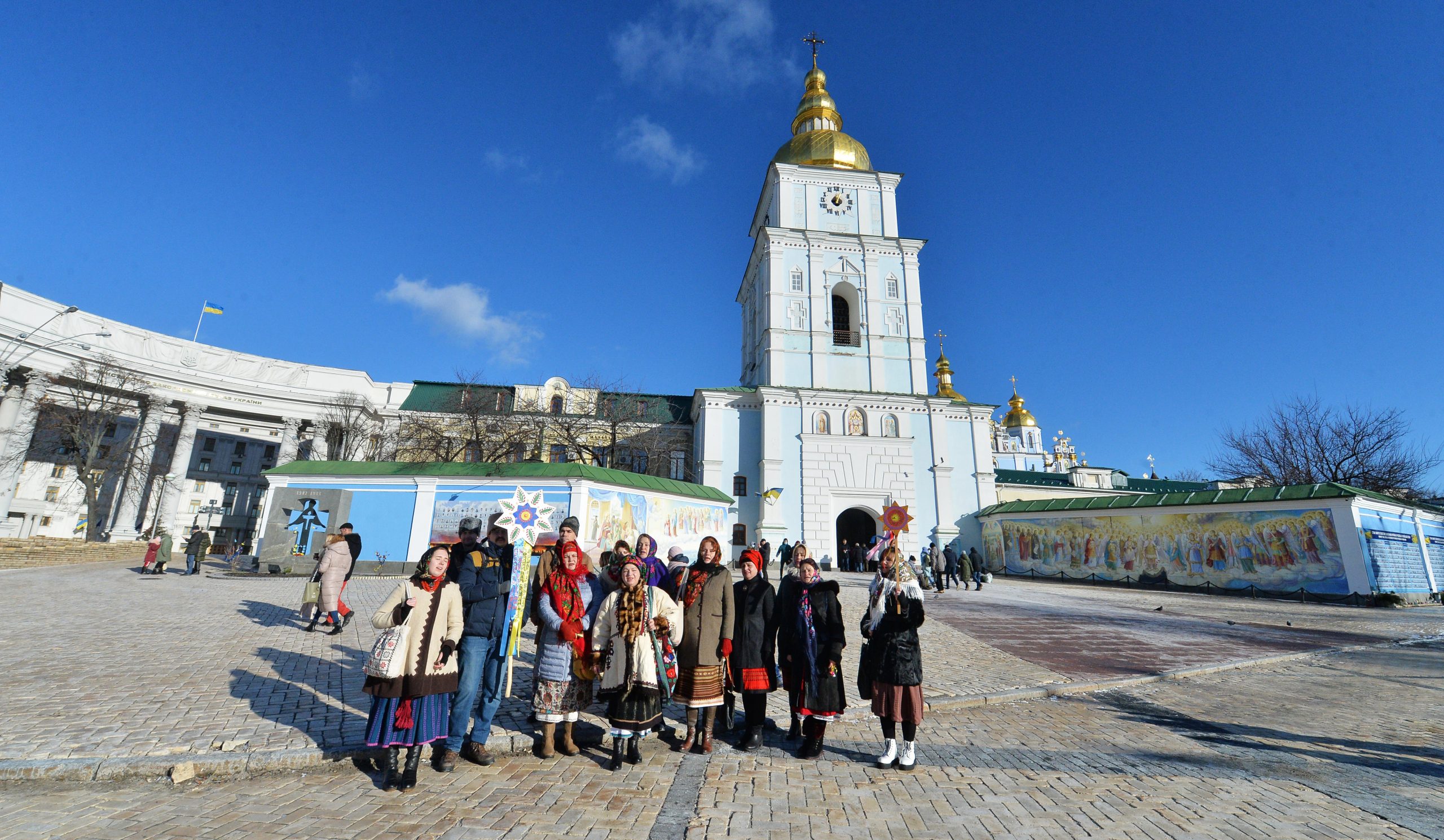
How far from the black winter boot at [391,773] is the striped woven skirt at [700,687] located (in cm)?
214

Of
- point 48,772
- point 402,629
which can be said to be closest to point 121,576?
point 48,772

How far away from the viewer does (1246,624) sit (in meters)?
13.9

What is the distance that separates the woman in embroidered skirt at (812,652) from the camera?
17.1ft

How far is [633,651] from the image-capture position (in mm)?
4977

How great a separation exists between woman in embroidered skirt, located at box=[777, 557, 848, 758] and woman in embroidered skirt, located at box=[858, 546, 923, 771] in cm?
27

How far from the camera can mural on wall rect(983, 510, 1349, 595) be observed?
67.3ft

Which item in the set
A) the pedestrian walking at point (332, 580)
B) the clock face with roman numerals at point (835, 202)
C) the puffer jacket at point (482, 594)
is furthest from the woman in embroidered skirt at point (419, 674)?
the clock face with roman numerals at point (835, 202)

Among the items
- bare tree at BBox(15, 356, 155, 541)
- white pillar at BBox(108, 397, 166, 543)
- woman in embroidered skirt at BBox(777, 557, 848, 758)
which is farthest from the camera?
white pillar at BBox(108, 397, 166, 543)

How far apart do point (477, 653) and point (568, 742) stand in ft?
3.54

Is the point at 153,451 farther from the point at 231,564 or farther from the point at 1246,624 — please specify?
the point at 1246,624

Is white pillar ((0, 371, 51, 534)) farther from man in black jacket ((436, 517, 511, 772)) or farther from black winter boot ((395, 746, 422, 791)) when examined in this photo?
black winter boot ((395, 746, 422, 791))

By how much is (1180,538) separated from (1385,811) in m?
24.3

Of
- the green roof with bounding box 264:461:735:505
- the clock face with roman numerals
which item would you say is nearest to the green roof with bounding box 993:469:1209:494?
the clock face with roman numerals

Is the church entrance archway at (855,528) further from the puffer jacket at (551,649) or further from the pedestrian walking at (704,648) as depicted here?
the puffer jacket at (551,649)
